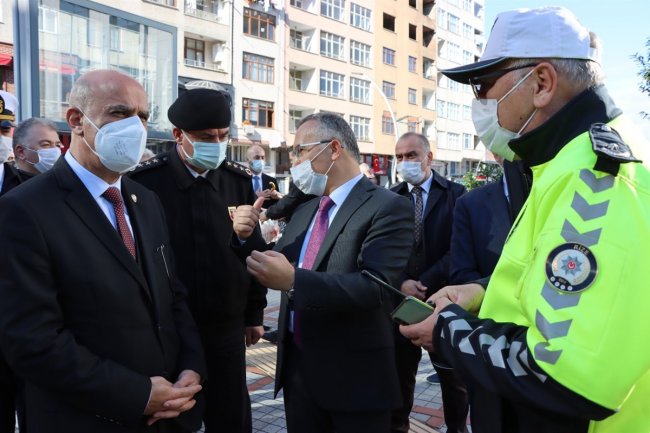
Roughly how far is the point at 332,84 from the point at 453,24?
22892mm

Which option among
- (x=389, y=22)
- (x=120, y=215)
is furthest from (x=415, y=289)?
(x=389, y=22)

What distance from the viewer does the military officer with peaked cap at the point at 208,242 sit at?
3.16 metres

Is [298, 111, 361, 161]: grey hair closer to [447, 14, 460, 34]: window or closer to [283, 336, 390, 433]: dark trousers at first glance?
[283, 336, 390, 433]: dark trousers

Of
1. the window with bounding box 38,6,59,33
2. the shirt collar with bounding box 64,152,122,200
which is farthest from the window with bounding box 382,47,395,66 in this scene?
the shirt collar with bounding box 64,152,122,200

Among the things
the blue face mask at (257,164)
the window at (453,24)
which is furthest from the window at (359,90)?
the blue face mask at (257,164)

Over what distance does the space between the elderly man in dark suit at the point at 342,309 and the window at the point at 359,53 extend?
38.2 meters

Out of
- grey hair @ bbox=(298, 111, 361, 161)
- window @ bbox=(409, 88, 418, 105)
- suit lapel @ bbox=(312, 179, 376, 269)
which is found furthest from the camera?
window @ bbox=(409, 88, 418, 105)

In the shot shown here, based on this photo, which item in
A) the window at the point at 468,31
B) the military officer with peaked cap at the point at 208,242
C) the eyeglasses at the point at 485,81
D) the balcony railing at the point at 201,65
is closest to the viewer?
the eyeglasses at the point at 485,81

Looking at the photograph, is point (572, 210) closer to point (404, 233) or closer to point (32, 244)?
point (404, 233)

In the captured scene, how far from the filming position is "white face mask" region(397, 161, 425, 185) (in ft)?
16.1

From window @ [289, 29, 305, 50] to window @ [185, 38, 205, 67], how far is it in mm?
7453

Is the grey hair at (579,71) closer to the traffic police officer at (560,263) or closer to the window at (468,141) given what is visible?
the traffic police officer at (560,263)

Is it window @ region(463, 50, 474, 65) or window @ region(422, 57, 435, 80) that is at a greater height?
window @ region(463, 50, 474, 65)

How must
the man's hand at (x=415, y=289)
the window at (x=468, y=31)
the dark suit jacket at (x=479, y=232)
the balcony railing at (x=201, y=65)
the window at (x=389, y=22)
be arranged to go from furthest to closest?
the window at (x=468, y=31)
the window at (x=389, y=22)
the balcony railing at (x=201, y=65)
the man's hand at (x=415, y=289)
the dark suit jacket at (x=479, y=232)
